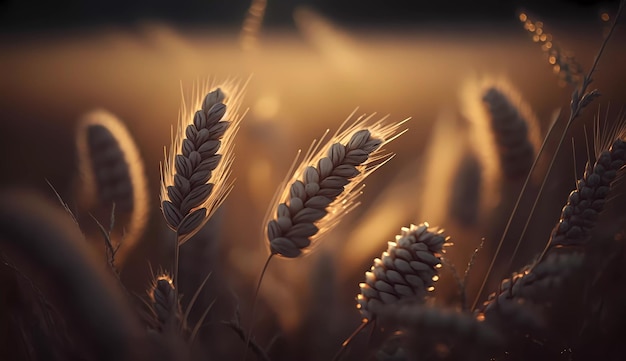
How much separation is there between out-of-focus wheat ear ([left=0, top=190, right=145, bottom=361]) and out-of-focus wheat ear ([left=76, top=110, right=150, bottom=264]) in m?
0.22

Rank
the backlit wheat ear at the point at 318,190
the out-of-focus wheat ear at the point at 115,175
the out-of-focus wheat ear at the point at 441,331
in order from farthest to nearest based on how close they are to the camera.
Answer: the out-of-focus wheat ear at the point at 115,175 < the backlit wheat ear at the point at 318,190 < the out-of-focus wheat ear at the point at 441,331

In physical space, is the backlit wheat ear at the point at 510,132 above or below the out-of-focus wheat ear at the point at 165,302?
above

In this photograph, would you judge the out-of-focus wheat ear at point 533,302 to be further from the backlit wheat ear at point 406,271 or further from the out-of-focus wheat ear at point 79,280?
the out-of-focus wheat ear at point 79,280

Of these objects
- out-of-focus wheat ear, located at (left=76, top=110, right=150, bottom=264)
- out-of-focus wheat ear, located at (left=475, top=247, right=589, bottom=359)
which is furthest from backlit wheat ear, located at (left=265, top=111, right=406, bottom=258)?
out-of-focus wheat ear, located at (left=76, top=110, right=150, bottom=264)

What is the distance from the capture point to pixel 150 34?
162 centimetres

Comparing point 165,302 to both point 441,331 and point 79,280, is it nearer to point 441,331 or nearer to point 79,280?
point 79,280

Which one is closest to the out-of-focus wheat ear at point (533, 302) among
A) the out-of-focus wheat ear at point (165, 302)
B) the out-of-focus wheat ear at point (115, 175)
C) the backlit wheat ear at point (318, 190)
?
the backlit wheat ear at point (318, 190)

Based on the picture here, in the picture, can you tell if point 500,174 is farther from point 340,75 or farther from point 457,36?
point 457,36

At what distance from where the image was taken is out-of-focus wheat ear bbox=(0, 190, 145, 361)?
48 centimetres

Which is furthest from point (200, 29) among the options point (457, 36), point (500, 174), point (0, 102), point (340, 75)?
point (500, 174)

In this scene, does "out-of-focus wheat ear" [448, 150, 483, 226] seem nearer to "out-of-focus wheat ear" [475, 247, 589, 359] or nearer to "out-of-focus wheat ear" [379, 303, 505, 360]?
"out-of-focus wheat ear" [475, 247, 589, 359]

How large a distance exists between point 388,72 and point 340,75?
1.84 feet

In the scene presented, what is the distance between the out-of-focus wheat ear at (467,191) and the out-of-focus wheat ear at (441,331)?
1.48ft

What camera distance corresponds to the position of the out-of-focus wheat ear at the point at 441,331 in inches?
16.1
